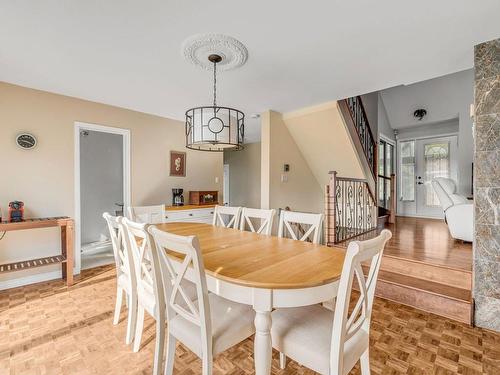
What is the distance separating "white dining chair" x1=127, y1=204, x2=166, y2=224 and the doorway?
605 cm

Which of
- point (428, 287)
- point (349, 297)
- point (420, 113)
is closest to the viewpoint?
point (349, 297)

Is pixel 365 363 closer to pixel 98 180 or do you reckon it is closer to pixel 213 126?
pixel 213 126

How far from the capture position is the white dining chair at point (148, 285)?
1420 mm

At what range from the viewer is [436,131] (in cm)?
605

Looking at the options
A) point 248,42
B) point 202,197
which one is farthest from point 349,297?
point 202,197

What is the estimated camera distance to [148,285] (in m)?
1.73

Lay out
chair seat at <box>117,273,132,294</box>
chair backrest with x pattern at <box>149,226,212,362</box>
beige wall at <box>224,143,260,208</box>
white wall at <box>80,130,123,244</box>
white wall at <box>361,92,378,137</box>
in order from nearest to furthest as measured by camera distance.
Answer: chair backrest with x pattern at <box>149,226,212,362</box>, chair seat at <box>117,273,132,294</box>, white wall at <box>80,130,123,244</box>, white wall at <box>361,92,378,137</box>, beige wall at <box>224,143,260,208</box>

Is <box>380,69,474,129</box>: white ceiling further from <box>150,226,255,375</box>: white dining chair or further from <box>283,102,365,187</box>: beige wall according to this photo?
<box>150,226,255,375</box>: white dining chair

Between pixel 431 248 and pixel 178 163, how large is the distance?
3.90m

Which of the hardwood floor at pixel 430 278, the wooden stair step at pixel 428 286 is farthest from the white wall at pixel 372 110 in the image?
the wooden stair step at pixel 428 286

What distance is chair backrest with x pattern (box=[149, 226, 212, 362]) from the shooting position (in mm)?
1130

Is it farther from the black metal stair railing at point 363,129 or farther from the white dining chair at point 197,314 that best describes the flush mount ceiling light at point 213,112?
the black metal stair railing at point 363,129

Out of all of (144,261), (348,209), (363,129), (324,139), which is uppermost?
(363,129)

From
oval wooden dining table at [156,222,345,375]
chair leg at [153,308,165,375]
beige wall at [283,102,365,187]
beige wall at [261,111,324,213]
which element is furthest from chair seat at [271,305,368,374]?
beige wall at [283,102,365,187]
